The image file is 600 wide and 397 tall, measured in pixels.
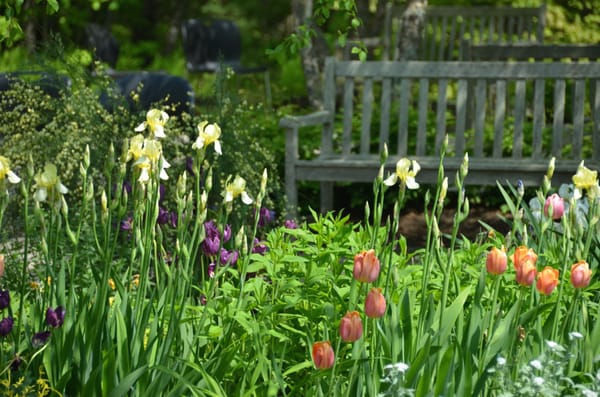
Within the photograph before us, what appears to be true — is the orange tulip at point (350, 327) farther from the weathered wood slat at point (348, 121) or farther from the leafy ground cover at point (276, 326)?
the weathered wood slat at point (348, 121)

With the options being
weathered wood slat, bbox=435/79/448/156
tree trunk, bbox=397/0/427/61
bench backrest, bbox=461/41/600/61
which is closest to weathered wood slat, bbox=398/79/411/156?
weathered wood slat, bbox=435/79/448/156

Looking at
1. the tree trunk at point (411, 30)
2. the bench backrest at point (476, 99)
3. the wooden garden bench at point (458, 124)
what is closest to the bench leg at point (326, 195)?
the wooden garden bench at point (458, 124)

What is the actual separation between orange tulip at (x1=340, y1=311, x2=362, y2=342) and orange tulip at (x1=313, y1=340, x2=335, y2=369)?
0.12 feet

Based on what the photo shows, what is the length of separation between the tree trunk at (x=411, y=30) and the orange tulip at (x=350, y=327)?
6069 millimetres

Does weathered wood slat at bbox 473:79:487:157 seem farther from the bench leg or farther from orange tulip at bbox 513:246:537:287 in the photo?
orange tulip at bbox 513:246:537:287

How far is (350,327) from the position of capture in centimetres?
194

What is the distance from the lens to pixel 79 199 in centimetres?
486

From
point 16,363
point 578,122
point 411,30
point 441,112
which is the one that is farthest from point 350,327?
point 411,30

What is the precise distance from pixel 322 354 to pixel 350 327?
71mm

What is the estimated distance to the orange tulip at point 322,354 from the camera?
6.30ft

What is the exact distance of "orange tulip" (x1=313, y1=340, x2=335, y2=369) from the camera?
1921 millimetres

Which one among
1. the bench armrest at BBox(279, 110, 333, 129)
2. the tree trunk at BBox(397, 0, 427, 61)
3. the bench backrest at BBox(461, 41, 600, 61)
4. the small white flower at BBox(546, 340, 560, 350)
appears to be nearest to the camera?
the small white flower at BBox(546, 340, 560, 350)

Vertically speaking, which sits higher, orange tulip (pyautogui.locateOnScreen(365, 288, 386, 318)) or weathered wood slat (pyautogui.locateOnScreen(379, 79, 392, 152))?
orange tulip (pyautogui.locateOnScreen(365, 288, 386, 318))

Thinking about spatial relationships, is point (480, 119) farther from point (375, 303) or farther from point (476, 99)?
point (375, 303)
